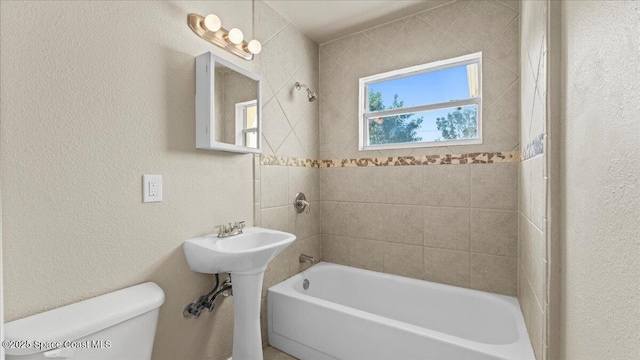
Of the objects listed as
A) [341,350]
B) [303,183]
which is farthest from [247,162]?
[341,350]

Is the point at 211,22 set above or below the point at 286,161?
above

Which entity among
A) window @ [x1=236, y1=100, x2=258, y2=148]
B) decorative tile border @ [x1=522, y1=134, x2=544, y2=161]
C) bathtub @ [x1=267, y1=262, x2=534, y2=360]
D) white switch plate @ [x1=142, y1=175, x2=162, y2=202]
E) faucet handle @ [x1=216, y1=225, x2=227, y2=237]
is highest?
window @ [x1=236, y1=100, x2=258, y2=148]

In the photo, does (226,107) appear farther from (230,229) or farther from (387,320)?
(387,320)

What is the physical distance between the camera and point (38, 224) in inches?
37.9

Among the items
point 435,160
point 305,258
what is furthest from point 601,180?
point 305,258

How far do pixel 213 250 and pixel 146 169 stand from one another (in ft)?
1.60

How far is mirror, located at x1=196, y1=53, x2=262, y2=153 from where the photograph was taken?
1.45 m

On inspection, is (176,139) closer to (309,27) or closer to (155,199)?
(155,199)

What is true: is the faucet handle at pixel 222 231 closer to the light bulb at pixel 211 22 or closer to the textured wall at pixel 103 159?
the textured wall at pixel 103 159

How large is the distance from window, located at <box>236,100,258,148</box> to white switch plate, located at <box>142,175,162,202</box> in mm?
498

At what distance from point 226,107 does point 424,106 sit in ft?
4.97

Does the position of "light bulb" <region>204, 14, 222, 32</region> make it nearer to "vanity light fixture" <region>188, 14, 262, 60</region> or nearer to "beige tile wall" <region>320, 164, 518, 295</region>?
"vanity light fixture" <region>188, 14, 262, 60</region>

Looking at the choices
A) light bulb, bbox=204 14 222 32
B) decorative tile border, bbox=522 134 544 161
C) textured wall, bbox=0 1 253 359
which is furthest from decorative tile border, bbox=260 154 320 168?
decorative tile border, bbox=522 134 544 161

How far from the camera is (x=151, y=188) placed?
1.28 m
